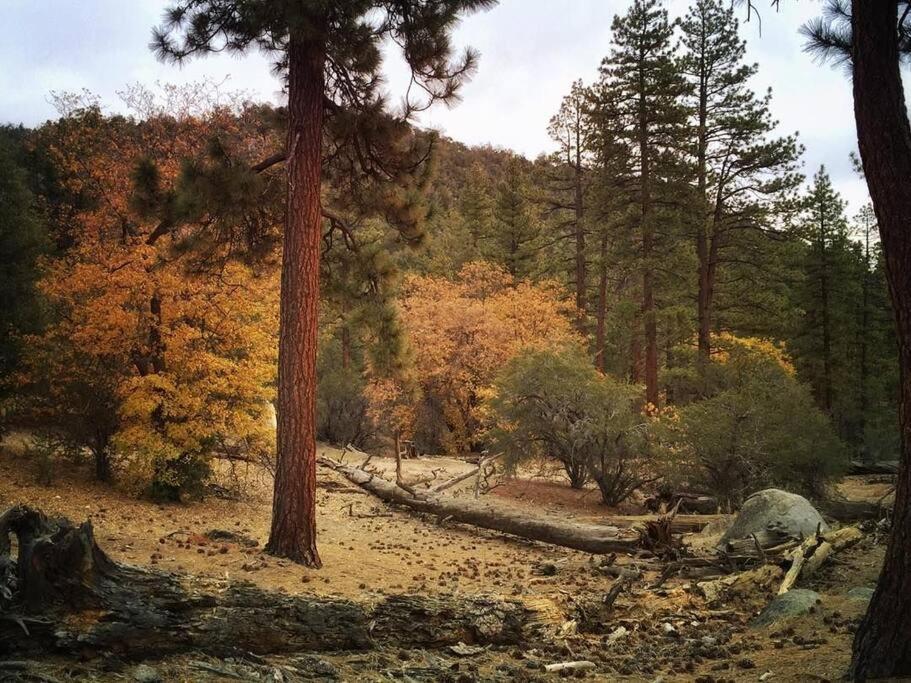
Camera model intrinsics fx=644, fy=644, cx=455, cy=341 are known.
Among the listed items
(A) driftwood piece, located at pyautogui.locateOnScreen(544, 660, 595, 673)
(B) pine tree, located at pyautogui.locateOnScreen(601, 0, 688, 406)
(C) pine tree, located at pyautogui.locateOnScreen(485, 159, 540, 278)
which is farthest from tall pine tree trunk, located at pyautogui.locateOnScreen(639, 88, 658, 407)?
(A) driftwood piece, located at pyautogui.locateOnScreen(544, 660, 595, 673)

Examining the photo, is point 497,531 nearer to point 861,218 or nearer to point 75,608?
point 75,608

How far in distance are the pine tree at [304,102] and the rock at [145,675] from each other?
530 cm

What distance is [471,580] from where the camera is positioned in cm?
879

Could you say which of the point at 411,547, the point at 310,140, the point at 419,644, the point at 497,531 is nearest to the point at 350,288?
the point at 310,140

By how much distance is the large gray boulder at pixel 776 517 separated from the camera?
8523 millimetres

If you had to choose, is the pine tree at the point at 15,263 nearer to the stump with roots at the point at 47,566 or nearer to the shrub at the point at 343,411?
the stump with roots at the point at 47,566

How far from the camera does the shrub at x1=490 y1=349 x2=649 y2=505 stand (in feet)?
52.2

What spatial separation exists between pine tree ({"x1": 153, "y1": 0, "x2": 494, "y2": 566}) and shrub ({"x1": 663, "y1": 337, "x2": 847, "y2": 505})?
29.9ft

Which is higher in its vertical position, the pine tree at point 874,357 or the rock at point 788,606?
the pine tree at point 874,357

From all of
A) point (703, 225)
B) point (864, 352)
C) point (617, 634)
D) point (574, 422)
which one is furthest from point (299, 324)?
point (864, 352)

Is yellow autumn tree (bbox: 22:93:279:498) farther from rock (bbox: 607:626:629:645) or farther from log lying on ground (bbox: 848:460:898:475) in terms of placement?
log lying on ground (bbox: 848:460:898:475)

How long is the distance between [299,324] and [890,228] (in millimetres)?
6527

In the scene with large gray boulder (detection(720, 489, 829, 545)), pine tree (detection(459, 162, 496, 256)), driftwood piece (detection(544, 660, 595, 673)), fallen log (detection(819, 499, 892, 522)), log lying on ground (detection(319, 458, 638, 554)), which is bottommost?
log lying on ground (detection(319, 458, 638, 554))

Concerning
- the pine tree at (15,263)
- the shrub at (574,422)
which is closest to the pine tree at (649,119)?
the shrub at (574,422)
